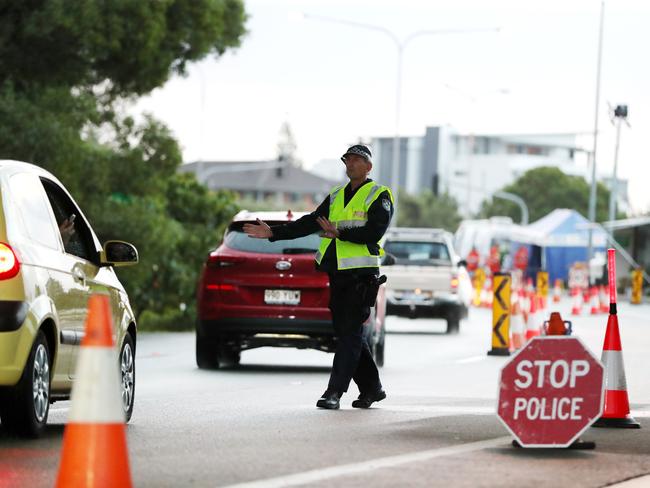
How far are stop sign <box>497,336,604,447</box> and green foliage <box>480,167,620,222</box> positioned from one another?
121m

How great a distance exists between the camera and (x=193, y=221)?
37.8 meters

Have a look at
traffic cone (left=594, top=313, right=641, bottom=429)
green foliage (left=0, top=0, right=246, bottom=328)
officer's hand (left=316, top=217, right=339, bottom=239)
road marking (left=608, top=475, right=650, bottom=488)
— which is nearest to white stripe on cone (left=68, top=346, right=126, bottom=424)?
road marking (left=608, top=475, right=650, bottom=488)

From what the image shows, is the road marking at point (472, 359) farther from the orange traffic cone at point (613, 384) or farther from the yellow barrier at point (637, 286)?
the yellow barrier at point (637, 286)

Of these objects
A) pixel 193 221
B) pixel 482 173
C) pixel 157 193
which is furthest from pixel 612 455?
pixel 482 173

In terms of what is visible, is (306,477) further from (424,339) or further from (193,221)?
(193,221)

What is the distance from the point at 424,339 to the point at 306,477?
20.6 m

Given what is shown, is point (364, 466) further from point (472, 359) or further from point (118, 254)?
point (472, 359)

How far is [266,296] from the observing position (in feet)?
57.4

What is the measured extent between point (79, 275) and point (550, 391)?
308cm

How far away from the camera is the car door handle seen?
10586 millimetres

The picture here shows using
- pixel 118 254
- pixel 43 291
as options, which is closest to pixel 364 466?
pixel 43 291

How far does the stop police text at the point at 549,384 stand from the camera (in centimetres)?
954

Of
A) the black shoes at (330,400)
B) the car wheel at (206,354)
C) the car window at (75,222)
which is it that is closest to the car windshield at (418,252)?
the car wheel at (206,354)

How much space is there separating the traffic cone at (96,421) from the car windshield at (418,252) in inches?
980
